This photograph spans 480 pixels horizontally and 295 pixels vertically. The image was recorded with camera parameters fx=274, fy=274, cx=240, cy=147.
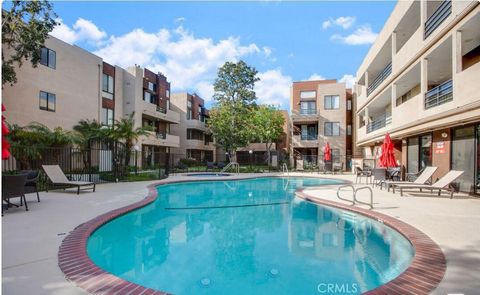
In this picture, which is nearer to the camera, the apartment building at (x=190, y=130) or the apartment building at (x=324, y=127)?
the apartment building at (x=324, y=127)

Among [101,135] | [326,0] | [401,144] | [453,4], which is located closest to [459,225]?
[326,0]

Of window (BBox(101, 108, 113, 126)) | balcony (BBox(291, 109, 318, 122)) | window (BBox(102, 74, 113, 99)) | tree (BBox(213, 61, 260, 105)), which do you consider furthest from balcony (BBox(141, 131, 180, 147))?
balcony (BBox(291, 109, 318, 122))

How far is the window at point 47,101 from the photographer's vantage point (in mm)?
17859

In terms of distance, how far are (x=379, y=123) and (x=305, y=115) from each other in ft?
41.1

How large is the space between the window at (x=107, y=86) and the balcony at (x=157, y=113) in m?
3.38

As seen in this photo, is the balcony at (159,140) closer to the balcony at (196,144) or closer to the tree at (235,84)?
the balcony at (196,144)

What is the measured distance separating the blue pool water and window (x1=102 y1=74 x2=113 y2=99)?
18.8 metres

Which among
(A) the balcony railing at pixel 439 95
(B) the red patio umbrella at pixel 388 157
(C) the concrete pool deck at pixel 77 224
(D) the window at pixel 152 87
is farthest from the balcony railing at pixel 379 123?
(D) the window at pixel 152 87

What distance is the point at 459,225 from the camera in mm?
6312

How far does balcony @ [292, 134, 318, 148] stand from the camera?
1297 inches

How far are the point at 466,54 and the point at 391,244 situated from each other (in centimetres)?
1090

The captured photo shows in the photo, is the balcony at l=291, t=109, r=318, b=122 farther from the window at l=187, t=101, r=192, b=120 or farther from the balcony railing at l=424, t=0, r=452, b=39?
the balcony railing at l=424, t=0, r=452, b=39

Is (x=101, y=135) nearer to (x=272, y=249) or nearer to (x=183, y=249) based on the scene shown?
(x=183, y=249)

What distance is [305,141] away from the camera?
33.3 meters
